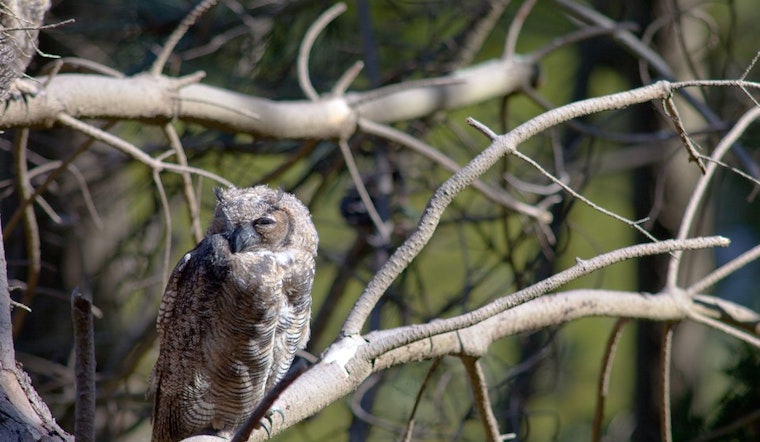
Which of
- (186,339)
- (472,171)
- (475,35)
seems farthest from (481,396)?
(475,35)

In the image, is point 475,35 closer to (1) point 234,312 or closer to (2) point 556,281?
(1) point 234,312

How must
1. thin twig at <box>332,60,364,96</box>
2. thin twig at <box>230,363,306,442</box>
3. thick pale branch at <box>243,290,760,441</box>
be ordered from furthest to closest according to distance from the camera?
thin twig at <box>332,60,364,96</box>, thick pale branch at <box>243,290,760,441</box>, thin twig at <box>230,363,306,442</box>

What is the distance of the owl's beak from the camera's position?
2142mm

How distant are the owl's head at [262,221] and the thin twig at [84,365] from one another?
0.87 metres

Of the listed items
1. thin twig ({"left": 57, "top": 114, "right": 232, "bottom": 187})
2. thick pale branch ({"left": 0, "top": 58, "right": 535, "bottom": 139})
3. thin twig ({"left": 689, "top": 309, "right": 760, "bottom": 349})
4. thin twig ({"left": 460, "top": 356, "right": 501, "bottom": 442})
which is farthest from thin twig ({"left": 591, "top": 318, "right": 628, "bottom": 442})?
thin twig ({"left": 57, "top": 114, "right": 232, "bottom": 187})

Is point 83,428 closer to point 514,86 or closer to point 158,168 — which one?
point 158,168

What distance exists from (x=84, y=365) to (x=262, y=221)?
0.98 metres

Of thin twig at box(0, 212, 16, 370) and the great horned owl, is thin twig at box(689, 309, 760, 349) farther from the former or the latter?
thin twig at box(0, 212, 16, 370)

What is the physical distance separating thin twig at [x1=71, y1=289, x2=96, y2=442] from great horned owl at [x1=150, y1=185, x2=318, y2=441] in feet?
2.80

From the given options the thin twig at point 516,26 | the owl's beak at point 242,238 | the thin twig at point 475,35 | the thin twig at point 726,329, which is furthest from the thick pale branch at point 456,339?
the thin twig at point 475,35

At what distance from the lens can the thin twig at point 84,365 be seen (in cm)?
126

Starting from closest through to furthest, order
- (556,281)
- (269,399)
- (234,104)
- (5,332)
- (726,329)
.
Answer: (269,399) < (5,332) < (556,281) < (726,329) < (234,104)

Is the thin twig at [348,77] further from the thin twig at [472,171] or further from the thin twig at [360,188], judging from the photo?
the thin twig at [472,171]

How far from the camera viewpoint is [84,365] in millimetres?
1279
